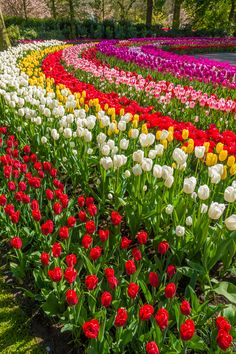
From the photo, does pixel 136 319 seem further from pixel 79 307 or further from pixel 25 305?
pixel 25 305

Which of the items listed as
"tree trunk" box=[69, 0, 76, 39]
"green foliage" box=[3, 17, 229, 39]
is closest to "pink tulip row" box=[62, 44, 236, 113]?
"tree trunk" box=[69, 0, 76, 39]

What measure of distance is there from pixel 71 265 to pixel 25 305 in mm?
868

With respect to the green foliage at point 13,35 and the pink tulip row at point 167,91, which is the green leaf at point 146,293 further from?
the green foliage at point 13,35

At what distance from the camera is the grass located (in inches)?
98.0

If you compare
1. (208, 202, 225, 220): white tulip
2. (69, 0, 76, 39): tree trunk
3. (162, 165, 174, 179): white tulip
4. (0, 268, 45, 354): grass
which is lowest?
(69, 0, 76, 39): tree trunk

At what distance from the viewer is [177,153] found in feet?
9.73

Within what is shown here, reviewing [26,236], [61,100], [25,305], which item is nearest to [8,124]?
[61,100]

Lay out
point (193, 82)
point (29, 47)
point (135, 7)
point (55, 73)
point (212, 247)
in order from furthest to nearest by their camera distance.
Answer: point (135, 7) → point (29, 47) → point (193, 82) → point (55, 73) → point (212, 247)

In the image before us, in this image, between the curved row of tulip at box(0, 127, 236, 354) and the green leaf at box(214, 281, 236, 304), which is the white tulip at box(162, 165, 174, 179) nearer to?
the curved row of tulip at box(0, 127, 236, 354)

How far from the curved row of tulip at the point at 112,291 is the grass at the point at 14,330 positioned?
19cm

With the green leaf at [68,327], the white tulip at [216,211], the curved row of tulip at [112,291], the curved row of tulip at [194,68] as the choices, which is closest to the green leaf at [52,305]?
the curved row of tulip at [112,291]

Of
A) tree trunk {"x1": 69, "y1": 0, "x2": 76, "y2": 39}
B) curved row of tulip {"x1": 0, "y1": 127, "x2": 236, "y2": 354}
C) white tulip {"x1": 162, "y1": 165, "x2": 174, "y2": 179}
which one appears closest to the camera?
curved row of tulip {"x1": 0, "y1": 127, "x2": 236, "y2": 354}

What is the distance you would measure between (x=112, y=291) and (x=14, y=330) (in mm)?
808

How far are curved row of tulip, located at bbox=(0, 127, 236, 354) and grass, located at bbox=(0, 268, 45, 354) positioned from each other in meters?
0.19
